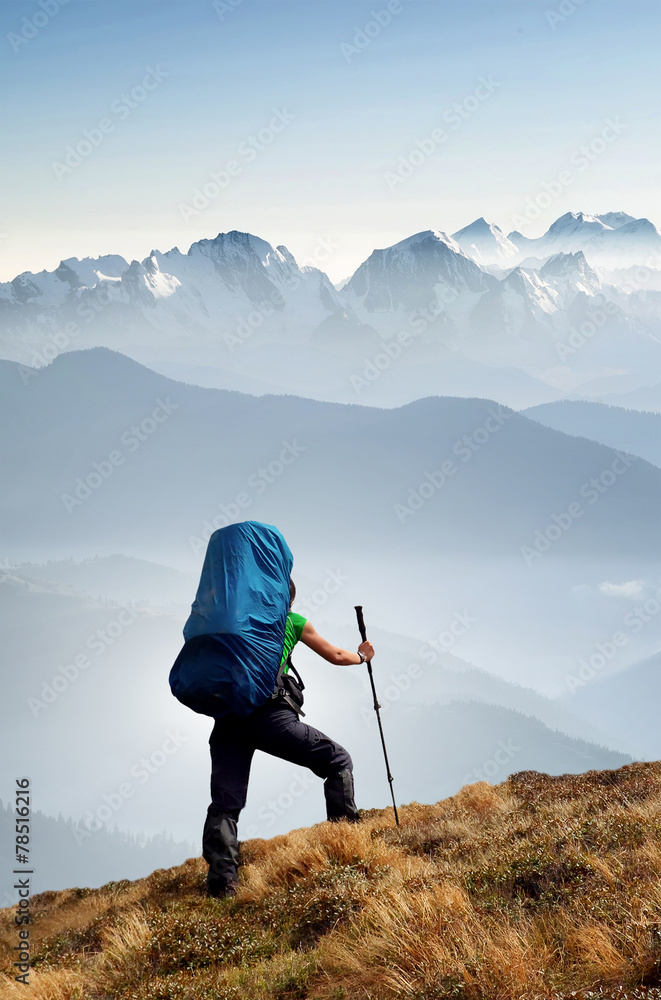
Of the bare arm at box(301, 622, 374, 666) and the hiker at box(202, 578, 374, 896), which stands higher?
the bare arm at box(301, 622, 374, 666)

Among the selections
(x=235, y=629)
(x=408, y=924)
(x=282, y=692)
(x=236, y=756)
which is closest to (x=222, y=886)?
Result: (x=236, y=756)

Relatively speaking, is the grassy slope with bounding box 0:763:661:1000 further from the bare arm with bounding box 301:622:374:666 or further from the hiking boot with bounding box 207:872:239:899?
the bare arm with bounding box 301:622:374:666

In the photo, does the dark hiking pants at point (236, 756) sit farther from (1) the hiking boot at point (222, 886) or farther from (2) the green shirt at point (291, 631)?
(2) the green shirt at point (291, 631)

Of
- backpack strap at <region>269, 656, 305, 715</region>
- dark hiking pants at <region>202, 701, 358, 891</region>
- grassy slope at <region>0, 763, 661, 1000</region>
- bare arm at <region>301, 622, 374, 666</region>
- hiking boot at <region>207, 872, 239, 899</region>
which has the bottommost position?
grassy slope at <region>0, 763, 661, 1000</region>

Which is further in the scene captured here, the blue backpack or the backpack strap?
the backpack strap

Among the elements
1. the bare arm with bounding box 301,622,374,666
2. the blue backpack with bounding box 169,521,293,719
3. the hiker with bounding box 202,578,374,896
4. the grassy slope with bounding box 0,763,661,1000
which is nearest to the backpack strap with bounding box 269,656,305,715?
the hiker with bounding box 202,578,374,896

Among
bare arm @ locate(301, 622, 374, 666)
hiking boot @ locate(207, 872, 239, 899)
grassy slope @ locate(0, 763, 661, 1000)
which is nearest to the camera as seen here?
grassy slope @ locate(0, 763, 661, 1000)

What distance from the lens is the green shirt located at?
24.1ft

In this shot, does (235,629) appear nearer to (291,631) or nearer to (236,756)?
(291,631)

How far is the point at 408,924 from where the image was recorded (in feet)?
15.3

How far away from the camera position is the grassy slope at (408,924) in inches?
161

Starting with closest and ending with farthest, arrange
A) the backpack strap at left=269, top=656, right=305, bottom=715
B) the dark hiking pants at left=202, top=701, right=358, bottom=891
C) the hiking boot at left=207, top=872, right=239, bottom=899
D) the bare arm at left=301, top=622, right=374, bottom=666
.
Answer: the hiking boot at left=207, top=872, right=239, bottom=899, the dark hiking pants at left=202, top=701, right=358, bottom=891, the backpack strap at left=269, top=656, right=305, bottom=715, the bare arm at left=301, top=622, right=374, bottom=666

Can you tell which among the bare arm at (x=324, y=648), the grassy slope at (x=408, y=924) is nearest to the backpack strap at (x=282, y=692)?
the bare arm at (x=324, y=648)

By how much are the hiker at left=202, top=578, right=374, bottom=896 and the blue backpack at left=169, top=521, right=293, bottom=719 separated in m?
0.24
